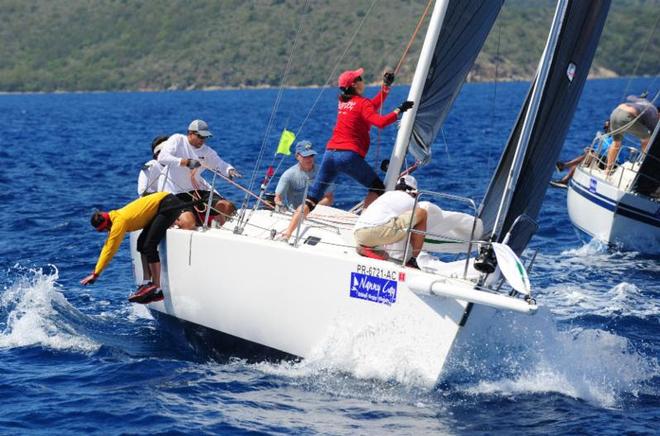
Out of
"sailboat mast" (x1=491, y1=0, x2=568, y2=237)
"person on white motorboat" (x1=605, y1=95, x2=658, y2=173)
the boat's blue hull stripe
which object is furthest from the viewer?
"person on white motorboat" (x1=605, y1=95, x2=658, y2=173)

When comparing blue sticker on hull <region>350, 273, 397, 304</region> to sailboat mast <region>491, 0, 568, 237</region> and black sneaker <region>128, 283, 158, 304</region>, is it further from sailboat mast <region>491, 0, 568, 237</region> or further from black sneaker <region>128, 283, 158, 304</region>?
black sneaker <region>128, 283, 158, 304</region>

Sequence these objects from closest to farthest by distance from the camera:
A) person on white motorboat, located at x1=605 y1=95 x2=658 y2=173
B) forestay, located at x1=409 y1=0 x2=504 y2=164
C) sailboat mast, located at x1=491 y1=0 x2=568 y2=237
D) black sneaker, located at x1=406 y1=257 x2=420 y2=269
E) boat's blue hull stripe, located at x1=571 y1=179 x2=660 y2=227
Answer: sailboat mast, located at x1=491 y1=0 x2=568 y2=237, black sneaker, located at x1=406 y1=257 x2=420 y2=269, forestay, located at x1=409 y1=0 x2=504 y2=164, boat's blue hull stripe, located at x1=571 y1=179 x2=660 y2=227, person on white motorboat, located at x1=605 y1=95 x2=658 y2=173

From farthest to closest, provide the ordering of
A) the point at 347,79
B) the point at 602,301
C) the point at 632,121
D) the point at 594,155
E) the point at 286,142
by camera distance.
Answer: the point at 594,155
the point at 632,121
the point at 602,301
the point at 286,142
the point at 347,79

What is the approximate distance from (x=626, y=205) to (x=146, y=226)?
8.28 meters

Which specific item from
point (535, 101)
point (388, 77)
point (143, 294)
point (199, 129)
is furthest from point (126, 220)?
point (535, 101)

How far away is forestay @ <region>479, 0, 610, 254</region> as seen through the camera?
28.2 feet

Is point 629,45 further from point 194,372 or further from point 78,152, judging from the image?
Answer: point 194,372

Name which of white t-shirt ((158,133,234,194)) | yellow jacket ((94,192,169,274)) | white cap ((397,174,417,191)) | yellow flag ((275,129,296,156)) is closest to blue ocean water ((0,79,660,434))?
white cap ((397,174,417,191))

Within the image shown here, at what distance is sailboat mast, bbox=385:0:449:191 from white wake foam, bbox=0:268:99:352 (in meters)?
3.25

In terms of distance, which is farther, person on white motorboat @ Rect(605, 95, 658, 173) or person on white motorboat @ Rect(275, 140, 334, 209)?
person on white motorboat @ Rect(605, 95, 658, 173)

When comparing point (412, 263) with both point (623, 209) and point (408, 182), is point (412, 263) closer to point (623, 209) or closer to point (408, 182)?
point (408, 182)

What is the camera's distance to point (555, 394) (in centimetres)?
864

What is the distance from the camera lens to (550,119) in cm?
877

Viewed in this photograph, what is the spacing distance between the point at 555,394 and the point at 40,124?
47565mm
